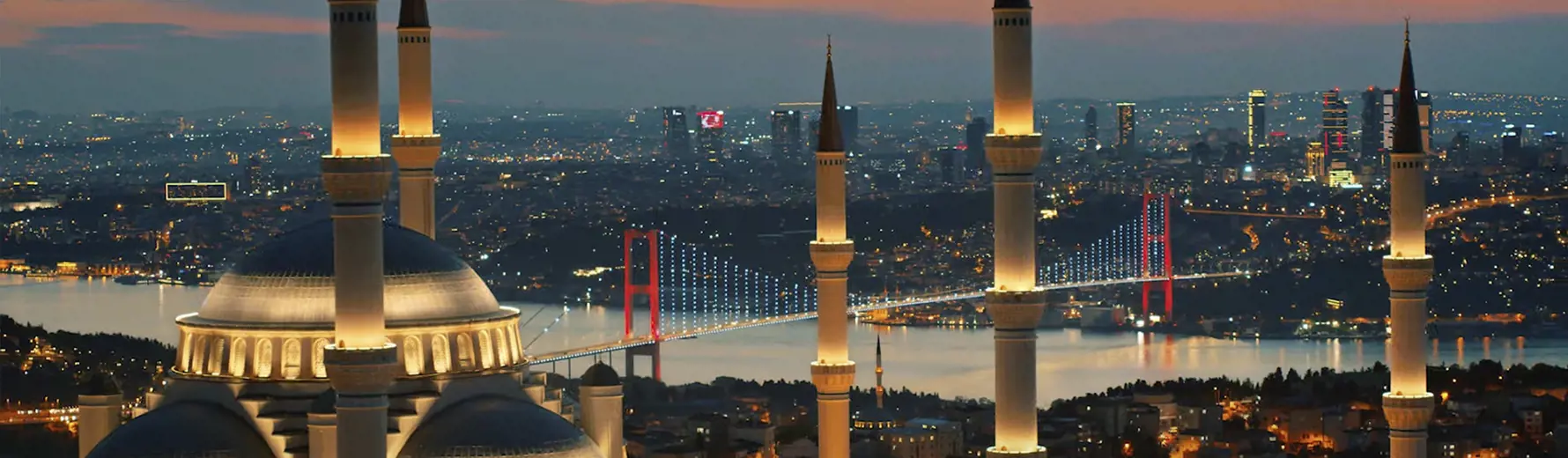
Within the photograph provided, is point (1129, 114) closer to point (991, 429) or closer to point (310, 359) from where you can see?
point (991, 429)

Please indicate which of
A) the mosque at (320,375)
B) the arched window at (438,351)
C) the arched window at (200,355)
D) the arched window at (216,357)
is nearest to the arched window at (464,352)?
the mosque at (320,375)

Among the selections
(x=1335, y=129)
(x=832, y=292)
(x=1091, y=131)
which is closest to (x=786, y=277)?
(x=1335, y=129)

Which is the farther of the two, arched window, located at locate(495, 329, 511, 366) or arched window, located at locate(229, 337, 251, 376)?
arched window, located at locate(495, 329, 511, 366)

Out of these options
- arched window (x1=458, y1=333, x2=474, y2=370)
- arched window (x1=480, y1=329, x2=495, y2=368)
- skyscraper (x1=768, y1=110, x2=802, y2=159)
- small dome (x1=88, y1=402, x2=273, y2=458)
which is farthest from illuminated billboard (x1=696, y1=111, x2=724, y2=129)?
small dome (x1=88, y1=402, x2=273, y2=458)

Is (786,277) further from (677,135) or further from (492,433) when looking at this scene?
(492,433)

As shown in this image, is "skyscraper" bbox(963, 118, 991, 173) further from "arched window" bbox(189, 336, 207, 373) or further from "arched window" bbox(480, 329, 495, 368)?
"arched window" bbox(189, 336, 207, 373)
